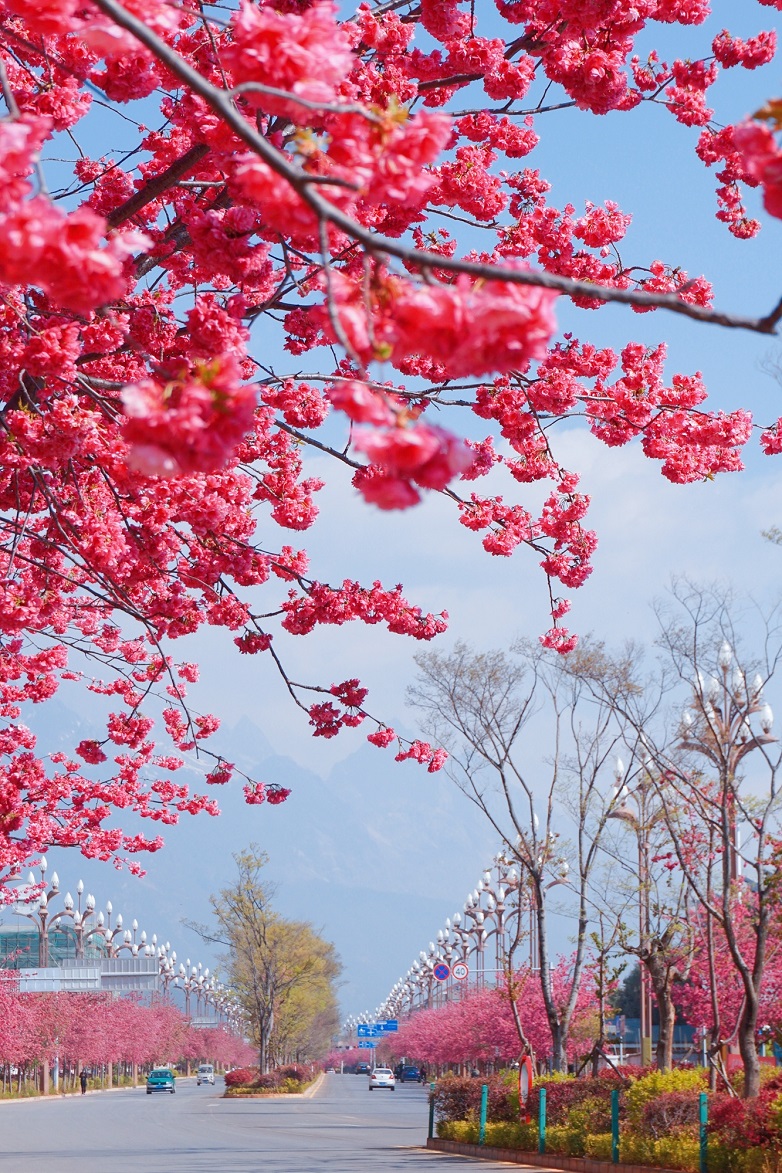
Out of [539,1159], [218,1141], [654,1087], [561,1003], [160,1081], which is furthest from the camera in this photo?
[160,1081]

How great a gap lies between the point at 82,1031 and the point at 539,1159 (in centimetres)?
5306

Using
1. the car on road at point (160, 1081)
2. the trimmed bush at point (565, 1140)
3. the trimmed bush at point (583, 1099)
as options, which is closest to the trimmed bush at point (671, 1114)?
the trimmed bush at point (583, 1099)

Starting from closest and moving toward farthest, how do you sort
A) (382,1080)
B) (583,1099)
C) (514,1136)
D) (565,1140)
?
1. (565,1140)
2. (583,1099)
3. (514,1136)
4. (382,1080)

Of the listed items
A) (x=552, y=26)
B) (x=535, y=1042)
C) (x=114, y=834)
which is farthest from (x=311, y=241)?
(x=535, y=1042)

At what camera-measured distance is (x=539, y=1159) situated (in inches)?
758

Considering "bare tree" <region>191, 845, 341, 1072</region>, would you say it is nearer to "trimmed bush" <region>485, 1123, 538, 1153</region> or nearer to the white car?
the white car

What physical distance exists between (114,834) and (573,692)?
10.3 m

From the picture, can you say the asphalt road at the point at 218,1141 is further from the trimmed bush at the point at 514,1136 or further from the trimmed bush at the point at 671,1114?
the trimmed bush at the point at 671,1114

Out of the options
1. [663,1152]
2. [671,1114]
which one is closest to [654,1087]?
[671,1114]

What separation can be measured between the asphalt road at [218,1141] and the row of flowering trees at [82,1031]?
6.62 m

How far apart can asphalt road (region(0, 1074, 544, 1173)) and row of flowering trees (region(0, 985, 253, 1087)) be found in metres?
6.62

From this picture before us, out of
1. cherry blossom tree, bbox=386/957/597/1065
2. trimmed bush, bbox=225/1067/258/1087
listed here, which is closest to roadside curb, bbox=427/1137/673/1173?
cherry blossom tree, bbox=386/957/597/1065

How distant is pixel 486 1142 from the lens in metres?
21.8

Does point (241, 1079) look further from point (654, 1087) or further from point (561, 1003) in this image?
point (654, 1087)
